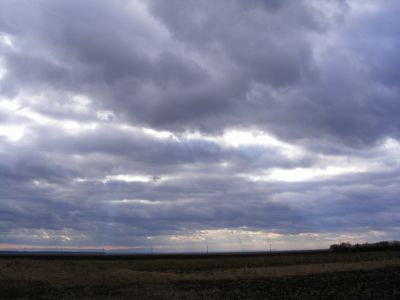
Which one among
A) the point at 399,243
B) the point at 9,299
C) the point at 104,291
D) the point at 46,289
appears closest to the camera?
the point at 9,299

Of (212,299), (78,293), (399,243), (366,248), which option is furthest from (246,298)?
(399,243)

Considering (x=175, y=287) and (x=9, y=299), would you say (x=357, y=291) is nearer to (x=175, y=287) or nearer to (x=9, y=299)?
(x=175, y=287)

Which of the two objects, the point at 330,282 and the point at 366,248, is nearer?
the point at 330,282

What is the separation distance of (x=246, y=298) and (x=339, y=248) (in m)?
116

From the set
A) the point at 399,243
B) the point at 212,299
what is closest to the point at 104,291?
the point at 212,299

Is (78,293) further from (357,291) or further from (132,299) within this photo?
(357,291)

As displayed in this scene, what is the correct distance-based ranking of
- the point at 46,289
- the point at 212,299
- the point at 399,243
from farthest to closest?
the point at 399,243 < the point at 46,289 < the point at 212,299

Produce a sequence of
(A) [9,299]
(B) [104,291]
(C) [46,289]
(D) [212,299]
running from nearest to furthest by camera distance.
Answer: (D) [212,299], (A) [9,299], (B) [104,291], (C) [46,289]

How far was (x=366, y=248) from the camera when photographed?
13125 centimetres

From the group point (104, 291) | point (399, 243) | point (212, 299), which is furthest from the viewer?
point (399, 243)

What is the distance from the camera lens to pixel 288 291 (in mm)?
33969

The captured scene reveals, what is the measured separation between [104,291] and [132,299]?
5985mm

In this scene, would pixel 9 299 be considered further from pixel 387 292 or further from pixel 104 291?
pixel 387 292

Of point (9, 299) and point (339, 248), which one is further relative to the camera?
point (339, 248)
